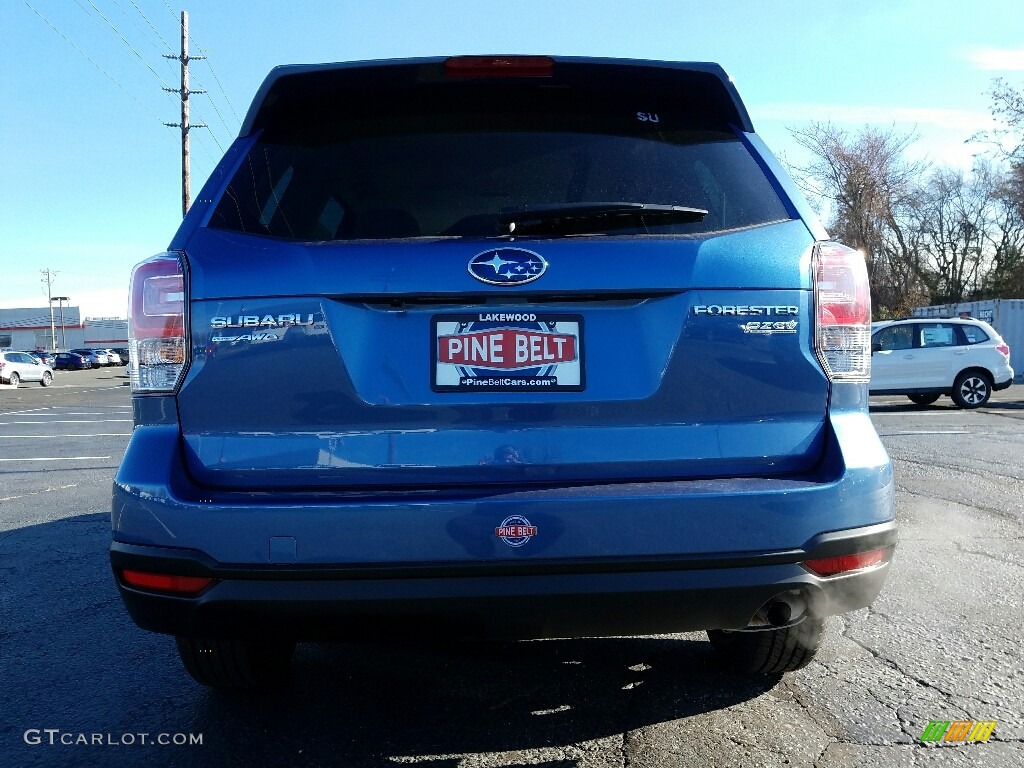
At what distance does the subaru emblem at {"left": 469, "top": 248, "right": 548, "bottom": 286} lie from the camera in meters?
2.09

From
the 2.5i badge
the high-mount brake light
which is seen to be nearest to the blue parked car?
the 2.5i badge

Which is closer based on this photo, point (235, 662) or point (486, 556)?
point (486, 556)

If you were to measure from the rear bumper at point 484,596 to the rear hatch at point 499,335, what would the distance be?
0.21 m

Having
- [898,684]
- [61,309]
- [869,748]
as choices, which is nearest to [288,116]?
[869,748]

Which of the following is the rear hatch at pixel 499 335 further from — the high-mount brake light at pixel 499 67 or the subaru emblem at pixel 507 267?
the high-mount brake light at pixel 499 67

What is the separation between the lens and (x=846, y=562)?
83.9 inches

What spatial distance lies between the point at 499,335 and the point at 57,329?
136 meters

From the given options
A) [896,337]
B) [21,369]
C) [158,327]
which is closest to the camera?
[158,327]

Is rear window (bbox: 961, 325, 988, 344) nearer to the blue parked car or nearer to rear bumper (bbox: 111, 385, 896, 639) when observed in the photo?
the blue parked car

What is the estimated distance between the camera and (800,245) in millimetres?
2248

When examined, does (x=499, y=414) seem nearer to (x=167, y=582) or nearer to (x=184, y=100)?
(x=167, y=582)

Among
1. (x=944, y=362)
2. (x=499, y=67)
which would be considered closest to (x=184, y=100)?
(x=944, y=362)

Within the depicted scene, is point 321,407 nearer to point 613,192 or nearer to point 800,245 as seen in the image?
point 613,192

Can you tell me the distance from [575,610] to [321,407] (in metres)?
0.77
